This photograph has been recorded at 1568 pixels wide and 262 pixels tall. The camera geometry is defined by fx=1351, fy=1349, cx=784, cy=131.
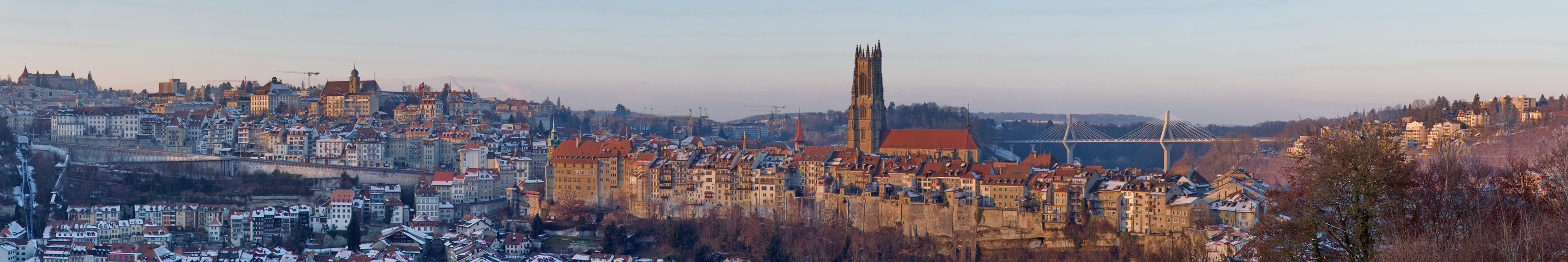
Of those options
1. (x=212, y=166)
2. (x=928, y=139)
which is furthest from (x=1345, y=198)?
(x=212, y=166)

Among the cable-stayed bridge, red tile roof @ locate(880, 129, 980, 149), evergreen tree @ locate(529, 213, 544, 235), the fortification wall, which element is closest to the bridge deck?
the cable-stayed bridge

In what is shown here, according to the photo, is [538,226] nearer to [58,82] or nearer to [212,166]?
[212,166]

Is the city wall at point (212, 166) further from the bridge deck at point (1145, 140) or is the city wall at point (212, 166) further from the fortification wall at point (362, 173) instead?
the bridge deck at point (1145, 140)

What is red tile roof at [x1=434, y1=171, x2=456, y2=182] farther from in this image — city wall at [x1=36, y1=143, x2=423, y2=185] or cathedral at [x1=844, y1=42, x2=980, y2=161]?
cathedral at [x1=844, y1=42, x2=980, y2=161]

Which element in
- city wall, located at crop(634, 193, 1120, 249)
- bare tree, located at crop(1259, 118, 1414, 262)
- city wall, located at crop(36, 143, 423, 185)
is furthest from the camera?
city wall, located at crop(36, 143, 423, 185)

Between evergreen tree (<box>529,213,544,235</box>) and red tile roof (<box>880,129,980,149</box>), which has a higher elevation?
red tile roof (<box>880,129,980,149</box>)

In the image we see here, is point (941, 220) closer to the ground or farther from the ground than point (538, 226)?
farther from the ground

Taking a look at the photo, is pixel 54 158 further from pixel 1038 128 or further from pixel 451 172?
pixel 1038 128
